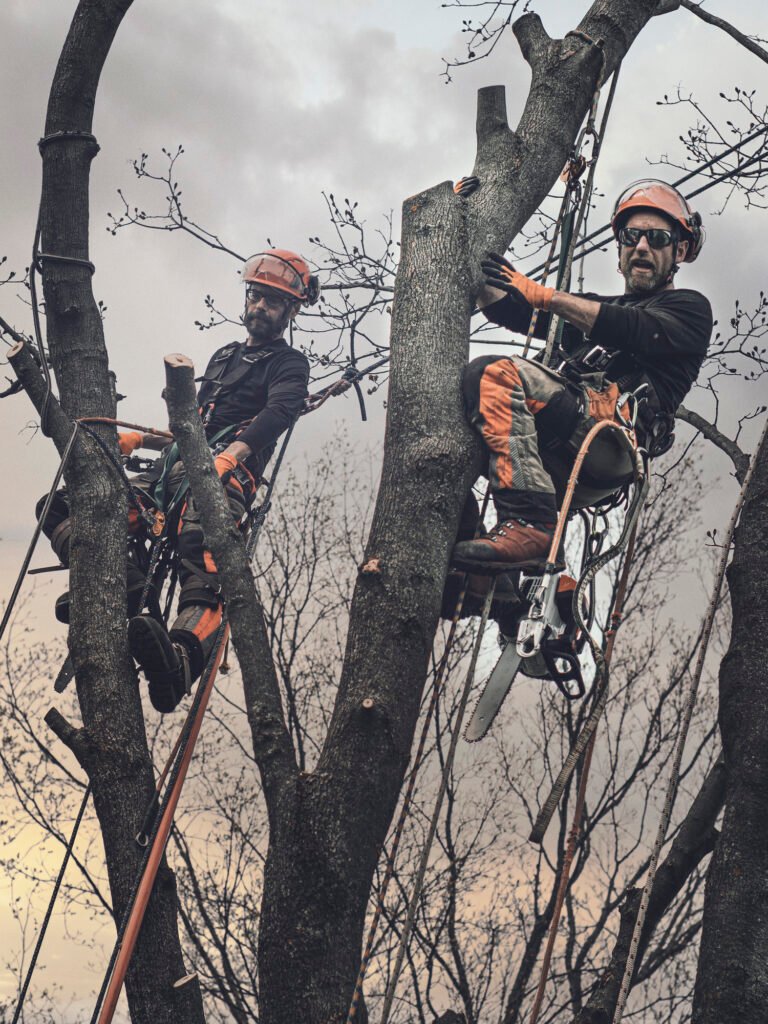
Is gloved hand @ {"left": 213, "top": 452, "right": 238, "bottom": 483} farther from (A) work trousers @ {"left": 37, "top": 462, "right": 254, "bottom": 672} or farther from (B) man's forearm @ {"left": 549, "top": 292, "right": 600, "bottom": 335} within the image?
(B) man's forearm @ {"left": 549, "top": 292, "right": 600, "bottom": 335}

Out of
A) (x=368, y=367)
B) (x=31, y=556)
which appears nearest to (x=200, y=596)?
(x=31, y=556)

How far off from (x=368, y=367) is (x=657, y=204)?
229 cm

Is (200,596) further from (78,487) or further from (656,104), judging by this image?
(656,104)

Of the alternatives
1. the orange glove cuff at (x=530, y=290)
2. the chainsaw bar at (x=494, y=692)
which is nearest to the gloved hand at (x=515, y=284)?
the orange glove cuff at (x=530, y=290)

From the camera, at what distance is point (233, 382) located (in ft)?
17.3

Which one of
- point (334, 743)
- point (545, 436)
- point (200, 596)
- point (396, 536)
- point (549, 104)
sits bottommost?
point (334, 743)

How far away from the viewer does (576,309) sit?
369 cm

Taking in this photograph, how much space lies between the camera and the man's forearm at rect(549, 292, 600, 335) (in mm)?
3676

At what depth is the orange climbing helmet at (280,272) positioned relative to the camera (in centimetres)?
553

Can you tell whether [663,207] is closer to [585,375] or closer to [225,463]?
[585,375]

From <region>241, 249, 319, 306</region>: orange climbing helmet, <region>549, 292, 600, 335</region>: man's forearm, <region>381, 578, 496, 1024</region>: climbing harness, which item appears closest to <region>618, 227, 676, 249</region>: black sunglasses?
<region>549, 292, 600, 335</region>: man's forearm

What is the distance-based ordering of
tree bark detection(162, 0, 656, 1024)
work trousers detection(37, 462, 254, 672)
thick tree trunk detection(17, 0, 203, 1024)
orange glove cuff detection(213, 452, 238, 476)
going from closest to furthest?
1. tree bark detection(162, 0, 656, 1024)
2. thick tree trunk detection(17, 0, 203, 1024)
3. work trousers detection(37, 462, 254, 672)
4. orange glove cuff detection(213, 452, 238, 476)

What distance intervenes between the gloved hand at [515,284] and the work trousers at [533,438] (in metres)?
0.20

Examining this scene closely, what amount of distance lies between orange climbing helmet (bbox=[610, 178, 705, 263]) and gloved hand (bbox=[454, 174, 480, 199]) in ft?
1.96
